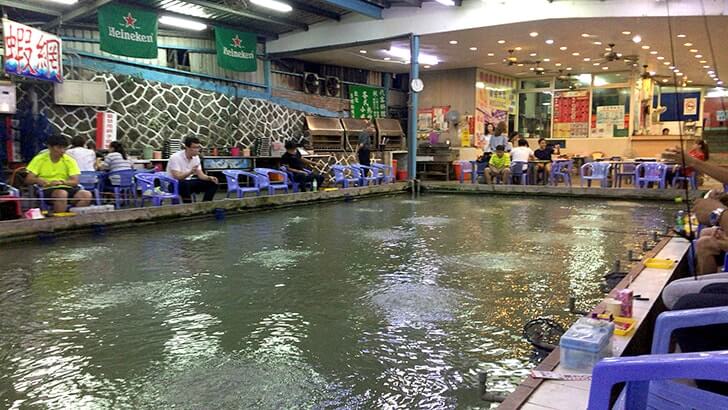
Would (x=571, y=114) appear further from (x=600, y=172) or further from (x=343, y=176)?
(x=343, y=176)

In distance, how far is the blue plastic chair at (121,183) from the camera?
880 centimetres

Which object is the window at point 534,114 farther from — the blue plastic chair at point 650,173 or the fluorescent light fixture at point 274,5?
the fluorescent light fixture at point 274,5

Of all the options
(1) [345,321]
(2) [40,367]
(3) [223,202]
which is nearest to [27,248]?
(3) [223,202]

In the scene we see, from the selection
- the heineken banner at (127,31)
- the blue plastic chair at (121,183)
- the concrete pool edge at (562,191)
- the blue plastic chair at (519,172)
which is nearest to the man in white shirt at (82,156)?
the blue plastic chair at (121,183)

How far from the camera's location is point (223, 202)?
29.9ft

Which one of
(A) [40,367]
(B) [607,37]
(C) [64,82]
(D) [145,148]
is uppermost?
(B) [607,37]

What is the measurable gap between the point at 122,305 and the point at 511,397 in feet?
9.65

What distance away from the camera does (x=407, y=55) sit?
1605 cm

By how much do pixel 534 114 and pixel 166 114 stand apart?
13.5 metres

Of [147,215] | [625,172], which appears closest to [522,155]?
[625,172]

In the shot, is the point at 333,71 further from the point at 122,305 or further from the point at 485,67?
the point at 122,305

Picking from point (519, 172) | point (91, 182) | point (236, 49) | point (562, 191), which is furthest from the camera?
point (236, 49)

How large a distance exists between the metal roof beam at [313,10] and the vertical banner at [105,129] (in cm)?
482

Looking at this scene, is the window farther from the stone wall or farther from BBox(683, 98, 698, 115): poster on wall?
the stone wall
